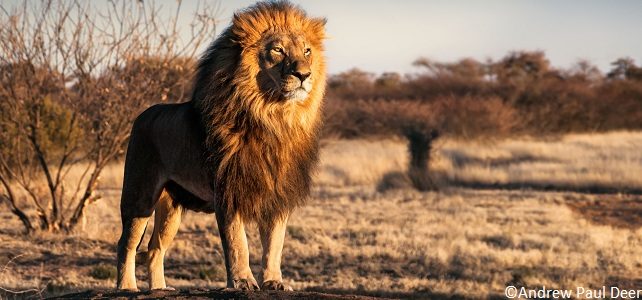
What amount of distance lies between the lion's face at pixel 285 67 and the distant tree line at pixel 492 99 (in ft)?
98.3

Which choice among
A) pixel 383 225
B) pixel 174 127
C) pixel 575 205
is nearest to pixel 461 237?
pixel 383 225

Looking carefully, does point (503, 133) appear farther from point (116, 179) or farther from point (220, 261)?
point (220, 261)

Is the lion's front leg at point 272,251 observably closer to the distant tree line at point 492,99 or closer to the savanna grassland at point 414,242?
the savanna grassland at point 414,242

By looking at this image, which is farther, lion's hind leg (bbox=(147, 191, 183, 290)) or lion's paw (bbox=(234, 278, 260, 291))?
lion's hind leg (bbox=(147, 191, 183, 290))

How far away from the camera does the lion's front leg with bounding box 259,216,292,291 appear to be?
5820 mm

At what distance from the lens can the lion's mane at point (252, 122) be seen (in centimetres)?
575

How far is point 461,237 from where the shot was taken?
47.0 ft

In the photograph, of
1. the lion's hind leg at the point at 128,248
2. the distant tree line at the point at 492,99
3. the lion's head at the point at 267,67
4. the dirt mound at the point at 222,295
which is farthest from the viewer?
the distant tree line at the point at 492,99

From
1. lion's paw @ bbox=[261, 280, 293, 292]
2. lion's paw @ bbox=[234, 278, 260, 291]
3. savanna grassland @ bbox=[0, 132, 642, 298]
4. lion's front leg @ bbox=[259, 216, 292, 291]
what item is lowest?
savanna grassland @ bbox=[0, 132, 642, 298]

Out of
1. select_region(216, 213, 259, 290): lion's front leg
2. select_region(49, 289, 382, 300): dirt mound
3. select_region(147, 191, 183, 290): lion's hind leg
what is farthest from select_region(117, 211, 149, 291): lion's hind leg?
select_region(49, 289, 382, 300): dirt mound

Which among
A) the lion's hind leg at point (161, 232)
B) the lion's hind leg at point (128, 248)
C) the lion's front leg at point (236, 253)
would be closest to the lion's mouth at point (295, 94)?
the lion's front leg at point (236, 253)

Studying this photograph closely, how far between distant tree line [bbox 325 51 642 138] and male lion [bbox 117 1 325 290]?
2974cm

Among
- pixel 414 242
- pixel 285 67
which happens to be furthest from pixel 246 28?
pixel 414 242

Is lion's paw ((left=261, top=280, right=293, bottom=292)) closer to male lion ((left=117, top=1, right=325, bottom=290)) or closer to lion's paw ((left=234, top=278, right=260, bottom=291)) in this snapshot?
male lion ((left=117, top=1, right=325, bottom=290))
